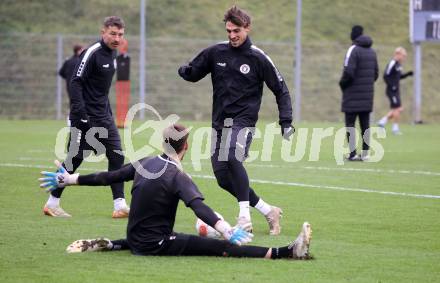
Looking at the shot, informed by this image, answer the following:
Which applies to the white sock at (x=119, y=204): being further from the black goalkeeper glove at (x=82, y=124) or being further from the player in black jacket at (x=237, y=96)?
the player in black jacket at (x=237, y=96)

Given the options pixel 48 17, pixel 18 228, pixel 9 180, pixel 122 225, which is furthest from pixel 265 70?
pixel 48 17

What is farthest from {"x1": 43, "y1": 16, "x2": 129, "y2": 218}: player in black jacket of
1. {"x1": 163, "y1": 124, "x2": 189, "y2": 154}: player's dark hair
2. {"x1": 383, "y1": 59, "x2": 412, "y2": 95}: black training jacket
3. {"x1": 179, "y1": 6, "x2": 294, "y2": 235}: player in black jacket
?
{"x1": 383, "y1": 59, "x2": 412, "y2": 95}: black training jacket

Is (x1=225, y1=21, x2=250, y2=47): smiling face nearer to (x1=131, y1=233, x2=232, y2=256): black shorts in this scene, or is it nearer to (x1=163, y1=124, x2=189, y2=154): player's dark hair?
(x1=163, y1=124, x2=189, y2=154): player's dark hair

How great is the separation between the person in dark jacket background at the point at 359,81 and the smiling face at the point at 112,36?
8953 millimetres

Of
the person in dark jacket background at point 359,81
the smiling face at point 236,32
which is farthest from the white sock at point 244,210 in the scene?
the person in dark jacket background at point 359,81

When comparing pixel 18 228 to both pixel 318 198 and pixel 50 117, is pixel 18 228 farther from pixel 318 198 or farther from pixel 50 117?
pixel 50 117

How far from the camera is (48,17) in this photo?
39.6m

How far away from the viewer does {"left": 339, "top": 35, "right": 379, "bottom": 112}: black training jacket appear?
20312 millimetres

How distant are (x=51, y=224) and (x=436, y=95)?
3156 cm

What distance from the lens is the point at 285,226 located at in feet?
37.0

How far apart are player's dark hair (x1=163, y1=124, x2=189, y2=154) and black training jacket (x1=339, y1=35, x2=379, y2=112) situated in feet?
38.6

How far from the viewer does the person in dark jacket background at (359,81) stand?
20.3m

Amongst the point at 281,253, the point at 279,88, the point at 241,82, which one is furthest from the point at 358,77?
the point at 281,253

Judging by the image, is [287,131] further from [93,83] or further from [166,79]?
[166,79]
